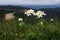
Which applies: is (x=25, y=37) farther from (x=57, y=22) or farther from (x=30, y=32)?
(x=57, y=22)

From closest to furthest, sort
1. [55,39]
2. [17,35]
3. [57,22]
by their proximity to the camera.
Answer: [55,39], [17,35], [57,22]

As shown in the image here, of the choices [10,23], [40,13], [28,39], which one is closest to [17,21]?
[10,23]

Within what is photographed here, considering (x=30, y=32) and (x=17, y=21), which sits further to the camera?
(x=17, y=21)

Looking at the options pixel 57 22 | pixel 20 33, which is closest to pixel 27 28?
pixel 20 33

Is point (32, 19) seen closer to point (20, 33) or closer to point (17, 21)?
point (17, 21)

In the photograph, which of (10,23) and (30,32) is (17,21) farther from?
(30,32)

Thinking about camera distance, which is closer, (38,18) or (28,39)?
(28,39)

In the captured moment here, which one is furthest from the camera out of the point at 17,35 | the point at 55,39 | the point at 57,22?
the point at 57,22
